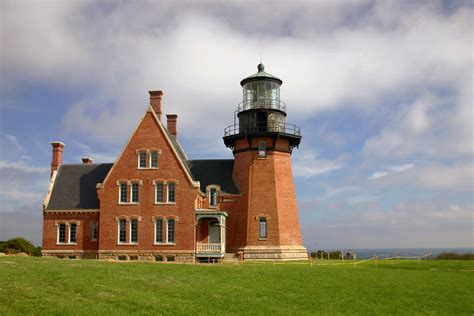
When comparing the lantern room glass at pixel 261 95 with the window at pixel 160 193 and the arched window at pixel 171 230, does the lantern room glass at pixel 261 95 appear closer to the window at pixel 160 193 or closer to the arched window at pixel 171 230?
the window at pixel 160 193

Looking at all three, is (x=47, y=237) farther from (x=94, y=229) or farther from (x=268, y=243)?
(x=268, y=243)

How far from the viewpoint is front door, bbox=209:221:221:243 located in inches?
1426

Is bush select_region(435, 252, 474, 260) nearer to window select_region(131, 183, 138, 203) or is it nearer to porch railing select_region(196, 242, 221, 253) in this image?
porch railing select_region(196, 242, 221, 253)

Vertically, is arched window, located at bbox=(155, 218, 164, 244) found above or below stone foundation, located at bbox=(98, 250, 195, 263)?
above

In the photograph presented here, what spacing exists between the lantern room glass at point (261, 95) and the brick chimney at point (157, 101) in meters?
6.25

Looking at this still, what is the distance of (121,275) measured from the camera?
1955cm

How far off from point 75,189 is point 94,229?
3.76 metres

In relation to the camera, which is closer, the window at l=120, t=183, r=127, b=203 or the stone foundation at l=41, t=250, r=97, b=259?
the window at l=120, t=183, r=127, b=203

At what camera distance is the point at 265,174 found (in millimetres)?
37156

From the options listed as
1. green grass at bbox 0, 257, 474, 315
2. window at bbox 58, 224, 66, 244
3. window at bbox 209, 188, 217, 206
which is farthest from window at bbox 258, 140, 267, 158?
window at bbox 58, 224, 66, 244

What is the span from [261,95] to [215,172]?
272 inches

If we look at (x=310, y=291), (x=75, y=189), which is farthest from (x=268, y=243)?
(x=310, y=291)

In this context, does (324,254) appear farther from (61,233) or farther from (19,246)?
(19,246)

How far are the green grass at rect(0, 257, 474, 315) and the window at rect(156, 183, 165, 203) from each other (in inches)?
433
